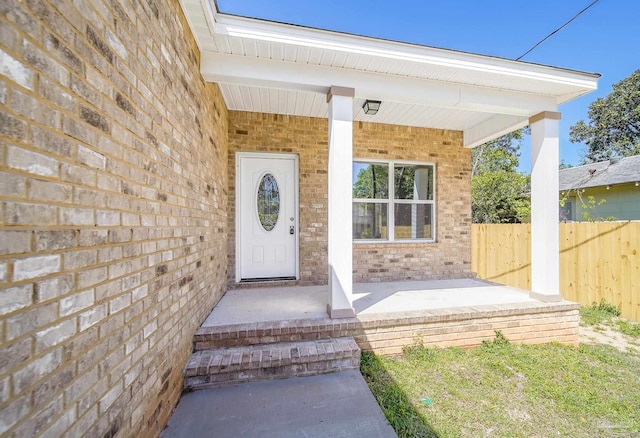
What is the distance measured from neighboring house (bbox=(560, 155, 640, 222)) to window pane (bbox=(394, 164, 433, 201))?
7.43m

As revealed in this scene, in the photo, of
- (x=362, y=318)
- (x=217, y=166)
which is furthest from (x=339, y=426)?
(x=217, y=166)

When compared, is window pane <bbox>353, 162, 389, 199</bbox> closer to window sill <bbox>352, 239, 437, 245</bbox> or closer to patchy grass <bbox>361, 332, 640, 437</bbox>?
window sill <bbox>352, 239, 437, 245</bbox>

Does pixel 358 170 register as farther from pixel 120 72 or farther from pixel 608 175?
pixel 608 175

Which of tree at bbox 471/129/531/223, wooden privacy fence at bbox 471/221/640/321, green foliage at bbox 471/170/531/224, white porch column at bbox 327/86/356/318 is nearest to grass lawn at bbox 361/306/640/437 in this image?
white porch column at bbox 327/86/356/318

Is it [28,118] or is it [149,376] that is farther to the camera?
[149,376]

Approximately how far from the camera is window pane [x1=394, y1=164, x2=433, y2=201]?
505 cm

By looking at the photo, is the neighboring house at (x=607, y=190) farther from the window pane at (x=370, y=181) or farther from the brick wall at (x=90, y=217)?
the brick wall at (x=90, y=217)

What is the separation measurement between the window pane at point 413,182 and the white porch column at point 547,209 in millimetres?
1767

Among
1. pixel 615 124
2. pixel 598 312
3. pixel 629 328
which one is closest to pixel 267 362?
pixel 629 328

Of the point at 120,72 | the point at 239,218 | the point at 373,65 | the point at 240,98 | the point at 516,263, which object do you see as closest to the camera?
the point at 120,72

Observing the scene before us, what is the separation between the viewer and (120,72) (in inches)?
53.1

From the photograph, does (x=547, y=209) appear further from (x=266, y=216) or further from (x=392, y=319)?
(x=266, y=216)

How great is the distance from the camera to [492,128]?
4.48m

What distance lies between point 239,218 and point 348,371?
274 centimetres
